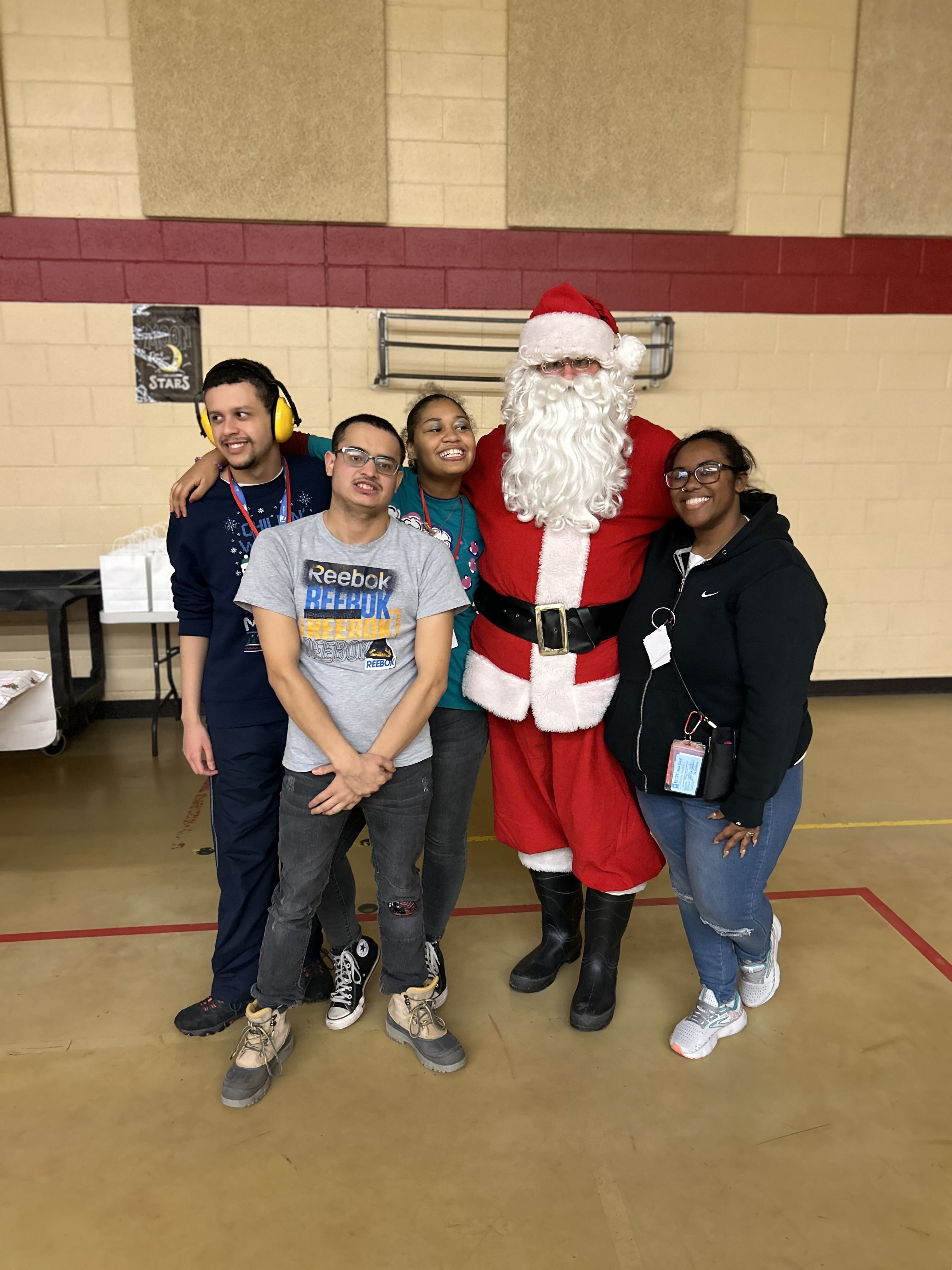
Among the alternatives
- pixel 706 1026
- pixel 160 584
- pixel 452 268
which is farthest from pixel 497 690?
pixel 452 268

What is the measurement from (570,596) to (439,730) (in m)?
0.47

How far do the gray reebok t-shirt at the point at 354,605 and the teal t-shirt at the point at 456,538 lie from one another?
258 mm

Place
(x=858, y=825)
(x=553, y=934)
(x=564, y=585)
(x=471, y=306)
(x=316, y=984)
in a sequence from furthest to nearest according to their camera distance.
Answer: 1. (x=471, y=306)
2. (x=858, y=825)
3. (x=553, y=934)
4. (x=316, y=984)
5. (x=564, y=585)

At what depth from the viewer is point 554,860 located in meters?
2.19

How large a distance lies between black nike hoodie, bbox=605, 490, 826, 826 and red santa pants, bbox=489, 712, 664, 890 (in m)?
0.11

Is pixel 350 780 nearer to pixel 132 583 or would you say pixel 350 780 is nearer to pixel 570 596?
pixel 570 596

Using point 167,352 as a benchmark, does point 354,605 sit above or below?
below

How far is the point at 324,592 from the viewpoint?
5.69 ft

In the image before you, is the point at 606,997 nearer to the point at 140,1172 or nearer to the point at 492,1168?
the point at 492,1168

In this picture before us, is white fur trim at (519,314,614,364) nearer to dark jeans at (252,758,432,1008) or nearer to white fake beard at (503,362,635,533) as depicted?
white fake beard at (503,362,635,533)

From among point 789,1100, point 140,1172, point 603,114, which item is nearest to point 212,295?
point 603,114

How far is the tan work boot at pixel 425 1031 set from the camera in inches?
76.7

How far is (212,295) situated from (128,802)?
2705 millimetres

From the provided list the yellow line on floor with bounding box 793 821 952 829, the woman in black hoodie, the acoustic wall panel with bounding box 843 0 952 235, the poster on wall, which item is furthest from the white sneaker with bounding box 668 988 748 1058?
the acoustic wall panel with bounding box 843 0 952 235
